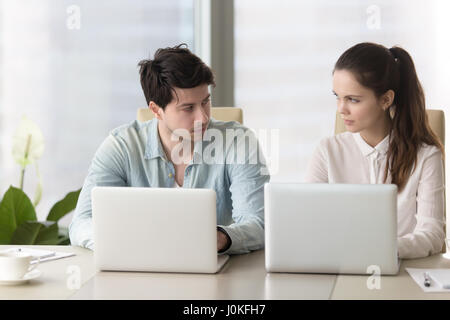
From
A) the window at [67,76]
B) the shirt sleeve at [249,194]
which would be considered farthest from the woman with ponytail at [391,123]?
the window at [67,76]

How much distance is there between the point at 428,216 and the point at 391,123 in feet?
1.25

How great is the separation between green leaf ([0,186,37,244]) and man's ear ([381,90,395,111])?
1.48 m

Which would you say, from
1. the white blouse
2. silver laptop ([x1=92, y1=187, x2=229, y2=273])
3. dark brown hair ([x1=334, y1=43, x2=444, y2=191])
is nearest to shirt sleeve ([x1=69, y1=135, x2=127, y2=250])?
silver laptop ([x1=92, y1=187, x2=229, y2=273])

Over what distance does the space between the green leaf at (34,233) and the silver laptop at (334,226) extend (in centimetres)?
153

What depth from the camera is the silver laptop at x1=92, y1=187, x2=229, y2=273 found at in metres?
1.34

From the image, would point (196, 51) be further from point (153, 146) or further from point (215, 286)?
point (215, 286)

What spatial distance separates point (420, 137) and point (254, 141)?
487mm

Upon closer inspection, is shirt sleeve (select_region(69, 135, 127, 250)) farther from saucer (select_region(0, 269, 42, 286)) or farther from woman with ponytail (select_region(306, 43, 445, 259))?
woman with ponytail (select_region(306, 43, 445, 259))

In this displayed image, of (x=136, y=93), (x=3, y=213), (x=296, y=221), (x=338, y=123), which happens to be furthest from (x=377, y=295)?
(x=136, y=93)

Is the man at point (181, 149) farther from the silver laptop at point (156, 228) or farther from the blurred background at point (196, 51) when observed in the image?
the blurred background at point (196, 51)

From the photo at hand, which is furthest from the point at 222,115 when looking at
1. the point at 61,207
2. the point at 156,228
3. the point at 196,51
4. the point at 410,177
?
the point at 196,51

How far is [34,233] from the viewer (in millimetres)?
2645

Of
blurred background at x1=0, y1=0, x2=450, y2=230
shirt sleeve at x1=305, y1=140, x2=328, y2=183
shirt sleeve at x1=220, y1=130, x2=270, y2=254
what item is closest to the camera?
shirt sleeve at x1=220, y1=130, x2=270, y2=254

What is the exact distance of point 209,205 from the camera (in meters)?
1.34
